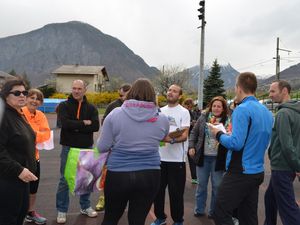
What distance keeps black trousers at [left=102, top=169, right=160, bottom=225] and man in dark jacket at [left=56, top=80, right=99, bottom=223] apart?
1940mm

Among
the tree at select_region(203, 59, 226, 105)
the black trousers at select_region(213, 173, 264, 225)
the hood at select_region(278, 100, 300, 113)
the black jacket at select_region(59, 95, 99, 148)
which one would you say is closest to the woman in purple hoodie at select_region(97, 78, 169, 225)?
the black trousers at select_region(213, 173, 264, 225)

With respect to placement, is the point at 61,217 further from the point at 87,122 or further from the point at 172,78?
the point at 172,78

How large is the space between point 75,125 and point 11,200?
1.83 m

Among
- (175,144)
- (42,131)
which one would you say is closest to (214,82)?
(175,144)

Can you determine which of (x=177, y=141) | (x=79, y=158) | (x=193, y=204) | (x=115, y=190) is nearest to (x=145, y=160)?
(x=115, y=190)

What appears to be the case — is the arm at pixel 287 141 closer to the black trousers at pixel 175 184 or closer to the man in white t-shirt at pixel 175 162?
the man in white t-shirt at pixel 175 162

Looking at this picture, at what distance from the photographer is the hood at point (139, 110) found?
3.18m

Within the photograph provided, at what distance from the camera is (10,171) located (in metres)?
3.13

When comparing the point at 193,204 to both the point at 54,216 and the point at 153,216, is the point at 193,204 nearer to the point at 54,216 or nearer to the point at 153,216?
the point at 153,216

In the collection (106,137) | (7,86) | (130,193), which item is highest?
(7,86)

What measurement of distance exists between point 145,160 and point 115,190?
0.37 metres

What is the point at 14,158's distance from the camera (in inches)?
129

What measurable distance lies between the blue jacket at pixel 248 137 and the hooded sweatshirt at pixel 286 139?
0.36 metres

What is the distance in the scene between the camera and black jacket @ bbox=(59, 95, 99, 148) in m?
4.97
